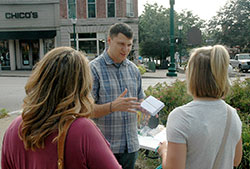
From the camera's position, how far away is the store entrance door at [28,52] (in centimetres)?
2628

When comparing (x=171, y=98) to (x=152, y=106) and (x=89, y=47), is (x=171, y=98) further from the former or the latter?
(x=89, y=47)

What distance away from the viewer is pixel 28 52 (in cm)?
2638

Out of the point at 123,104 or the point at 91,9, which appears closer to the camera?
the point at 123,104

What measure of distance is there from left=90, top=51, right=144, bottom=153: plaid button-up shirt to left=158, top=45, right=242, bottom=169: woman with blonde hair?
837 mm

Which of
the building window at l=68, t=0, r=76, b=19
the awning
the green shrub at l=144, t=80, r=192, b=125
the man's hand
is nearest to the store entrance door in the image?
the awning

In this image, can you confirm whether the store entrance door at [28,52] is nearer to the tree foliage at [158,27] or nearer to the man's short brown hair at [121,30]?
the tree foliage at [158,27]

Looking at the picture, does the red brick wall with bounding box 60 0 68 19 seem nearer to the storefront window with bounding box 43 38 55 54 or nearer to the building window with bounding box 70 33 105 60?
the building window with bounding box 70 33 105 60

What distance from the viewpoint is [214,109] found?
1.57 metres

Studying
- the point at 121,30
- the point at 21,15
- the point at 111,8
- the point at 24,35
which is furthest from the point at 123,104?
the point at 21,15

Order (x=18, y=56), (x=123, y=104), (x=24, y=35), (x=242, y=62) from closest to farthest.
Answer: (x=123, y=104)
(x=242, y=62)
(x=24, y=35)
(x=18, y=56)

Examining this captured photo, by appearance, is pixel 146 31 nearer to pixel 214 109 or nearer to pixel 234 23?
pixel 234 23

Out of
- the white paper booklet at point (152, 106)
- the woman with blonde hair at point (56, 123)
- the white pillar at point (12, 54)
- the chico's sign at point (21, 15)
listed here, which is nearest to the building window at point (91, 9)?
the chico's sign at point (21, 15)

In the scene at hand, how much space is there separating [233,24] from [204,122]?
38330mm

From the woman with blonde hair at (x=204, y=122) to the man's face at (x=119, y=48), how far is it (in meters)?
1.02
